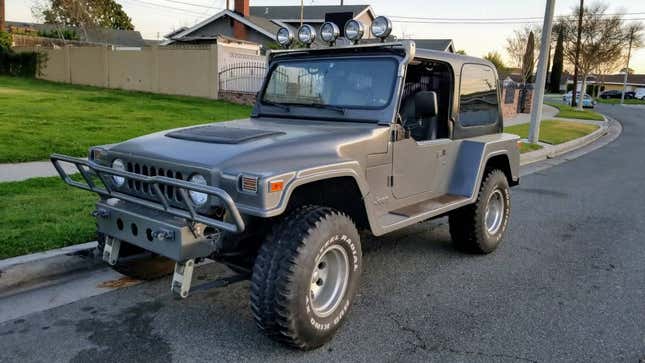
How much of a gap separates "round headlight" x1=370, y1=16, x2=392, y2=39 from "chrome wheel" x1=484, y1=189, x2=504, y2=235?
227 centimetres

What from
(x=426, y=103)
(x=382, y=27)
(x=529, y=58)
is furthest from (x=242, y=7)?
(x=426, y=103)

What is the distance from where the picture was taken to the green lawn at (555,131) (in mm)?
16663

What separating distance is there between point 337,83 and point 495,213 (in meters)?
2.43

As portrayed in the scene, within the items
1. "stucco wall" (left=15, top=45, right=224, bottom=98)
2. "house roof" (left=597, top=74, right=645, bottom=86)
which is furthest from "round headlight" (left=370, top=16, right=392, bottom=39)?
"house roof" (left=597, top=74, right=645, bottom=86)

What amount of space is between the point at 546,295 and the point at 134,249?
3380 millimetres

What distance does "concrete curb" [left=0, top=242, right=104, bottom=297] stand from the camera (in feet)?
13.8

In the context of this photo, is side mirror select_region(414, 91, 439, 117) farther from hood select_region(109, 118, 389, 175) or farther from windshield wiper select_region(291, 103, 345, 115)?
windshield wiper select_region(291, 103, 345, 115)

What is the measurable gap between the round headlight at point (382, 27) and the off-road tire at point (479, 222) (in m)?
1.89

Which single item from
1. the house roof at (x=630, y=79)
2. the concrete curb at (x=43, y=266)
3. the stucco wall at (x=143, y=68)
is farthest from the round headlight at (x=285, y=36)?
the house roof at (x=630, y=79)

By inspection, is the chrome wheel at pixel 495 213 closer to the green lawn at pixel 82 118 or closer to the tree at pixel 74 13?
the green lawn at pixel 82 118

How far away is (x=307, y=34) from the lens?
479 cm

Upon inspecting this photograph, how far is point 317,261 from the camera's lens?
3.35m

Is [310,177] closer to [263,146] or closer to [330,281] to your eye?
[263,146]

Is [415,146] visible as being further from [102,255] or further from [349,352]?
[102,255]
